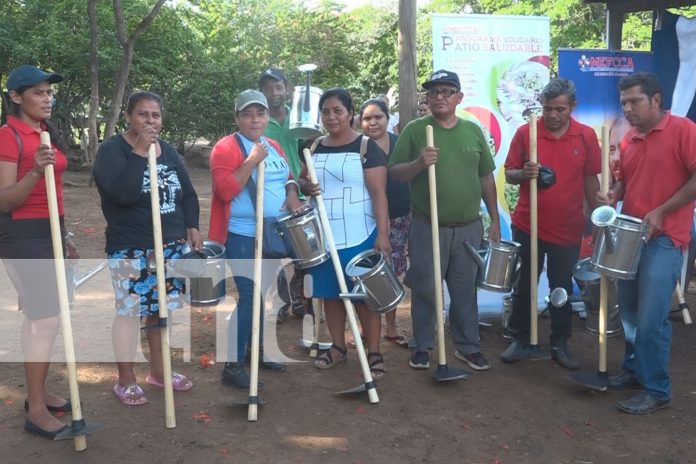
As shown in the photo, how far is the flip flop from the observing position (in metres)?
5.84

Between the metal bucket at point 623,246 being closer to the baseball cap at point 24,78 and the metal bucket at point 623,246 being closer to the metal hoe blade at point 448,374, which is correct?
the metal hoe blade at point 448,374

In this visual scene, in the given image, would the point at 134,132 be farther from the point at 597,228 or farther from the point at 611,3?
the point at 611,3

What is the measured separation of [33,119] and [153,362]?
181cm

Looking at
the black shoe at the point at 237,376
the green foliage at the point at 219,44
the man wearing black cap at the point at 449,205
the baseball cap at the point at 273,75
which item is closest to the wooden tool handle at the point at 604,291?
the man wearing black cap at the point at 449,205

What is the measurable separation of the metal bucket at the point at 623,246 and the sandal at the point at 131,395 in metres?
3.07

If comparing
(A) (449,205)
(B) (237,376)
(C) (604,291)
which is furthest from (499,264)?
(B) (237,376)

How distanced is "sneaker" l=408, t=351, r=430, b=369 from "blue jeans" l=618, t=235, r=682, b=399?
148 cm

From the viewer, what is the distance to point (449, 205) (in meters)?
4.98

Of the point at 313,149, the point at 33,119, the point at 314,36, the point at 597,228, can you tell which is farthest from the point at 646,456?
the point at 314,36

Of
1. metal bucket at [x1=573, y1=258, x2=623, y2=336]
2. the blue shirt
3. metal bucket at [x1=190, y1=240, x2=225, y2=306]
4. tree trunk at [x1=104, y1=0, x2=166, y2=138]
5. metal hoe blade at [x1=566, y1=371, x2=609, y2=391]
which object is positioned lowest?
metal hoe blade at [x1=566, y1=371, x2=609, y2=391]

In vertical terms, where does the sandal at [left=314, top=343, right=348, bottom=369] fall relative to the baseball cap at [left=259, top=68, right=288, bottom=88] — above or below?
below

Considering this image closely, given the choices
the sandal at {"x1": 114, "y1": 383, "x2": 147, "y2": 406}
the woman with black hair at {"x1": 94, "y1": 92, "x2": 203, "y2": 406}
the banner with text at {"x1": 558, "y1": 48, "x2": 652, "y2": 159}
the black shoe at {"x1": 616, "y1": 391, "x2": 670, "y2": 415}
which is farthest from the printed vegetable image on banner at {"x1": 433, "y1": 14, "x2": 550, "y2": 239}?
the sandal at {"x1": 114, "y1": 383, "x2": 147, "y2": 406}

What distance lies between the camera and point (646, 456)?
390 centimetres

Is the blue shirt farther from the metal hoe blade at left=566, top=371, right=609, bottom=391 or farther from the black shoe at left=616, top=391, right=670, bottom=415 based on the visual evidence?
the black shoe at left=616, top=391, right=670, bottom=415
